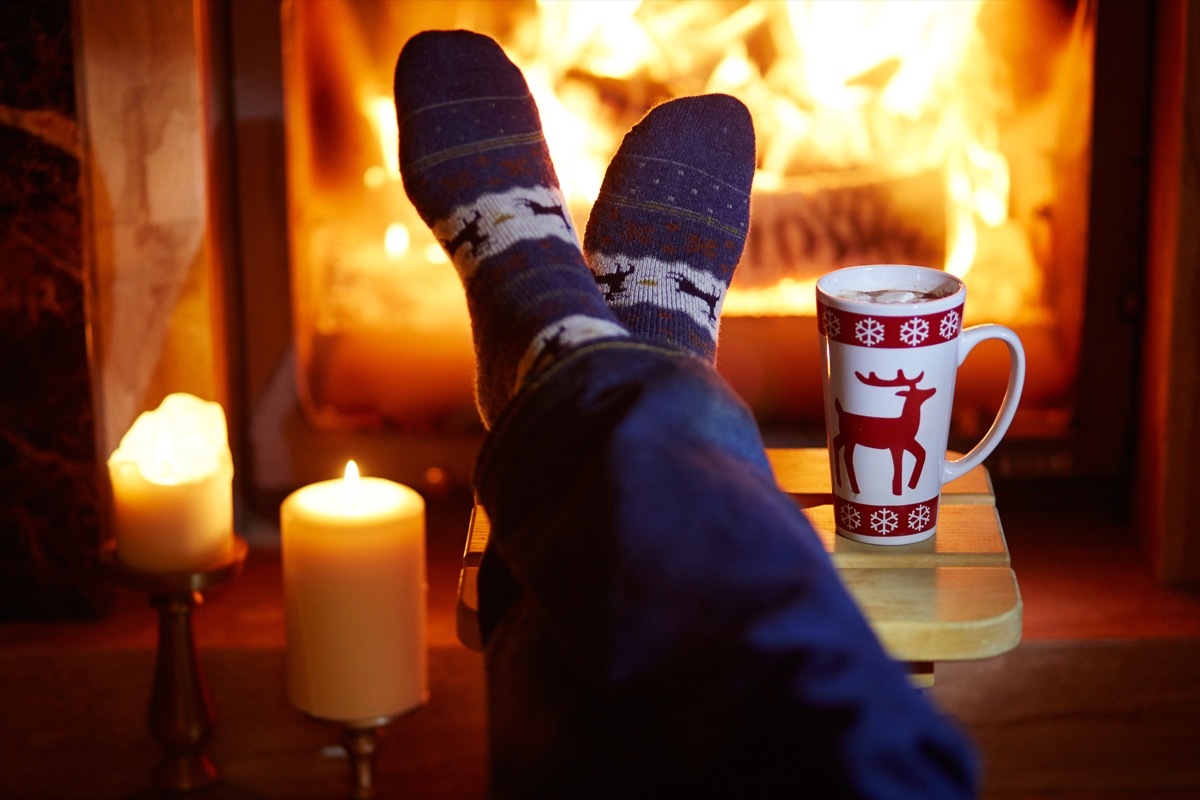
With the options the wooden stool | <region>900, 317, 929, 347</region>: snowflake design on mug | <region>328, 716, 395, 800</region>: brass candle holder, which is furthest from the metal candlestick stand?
<region>900, 317, 929, 347</region>: snowflake design on mug

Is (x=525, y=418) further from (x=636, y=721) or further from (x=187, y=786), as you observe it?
(x=187, y=786)

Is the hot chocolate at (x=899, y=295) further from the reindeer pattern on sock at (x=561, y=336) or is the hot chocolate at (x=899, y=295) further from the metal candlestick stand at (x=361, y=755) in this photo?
the metal candlestick stand at (x=361, y=755)

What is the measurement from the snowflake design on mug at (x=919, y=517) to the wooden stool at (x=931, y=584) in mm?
10

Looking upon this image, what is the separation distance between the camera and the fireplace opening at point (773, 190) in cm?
124

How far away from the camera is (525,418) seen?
1.78 feet

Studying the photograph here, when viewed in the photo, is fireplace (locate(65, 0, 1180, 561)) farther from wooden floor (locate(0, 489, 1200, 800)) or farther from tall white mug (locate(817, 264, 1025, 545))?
tall white mug (locate(817, 264, 1025, 545))

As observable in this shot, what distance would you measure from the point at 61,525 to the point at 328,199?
0.40 m

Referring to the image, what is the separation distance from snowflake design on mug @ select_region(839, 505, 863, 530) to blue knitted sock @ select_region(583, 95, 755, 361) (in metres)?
0.22

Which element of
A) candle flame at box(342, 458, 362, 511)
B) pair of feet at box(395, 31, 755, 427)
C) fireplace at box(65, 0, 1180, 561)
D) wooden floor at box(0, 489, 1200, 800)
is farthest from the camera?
fireplace at box(65, 0, 1180, 561)

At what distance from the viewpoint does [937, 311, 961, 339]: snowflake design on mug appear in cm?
60

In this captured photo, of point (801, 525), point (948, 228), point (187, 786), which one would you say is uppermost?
point (948, 228)

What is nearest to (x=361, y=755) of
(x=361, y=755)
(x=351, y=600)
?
(x=361, y=755)

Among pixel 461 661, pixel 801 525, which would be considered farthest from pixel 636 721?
pixel 461 661

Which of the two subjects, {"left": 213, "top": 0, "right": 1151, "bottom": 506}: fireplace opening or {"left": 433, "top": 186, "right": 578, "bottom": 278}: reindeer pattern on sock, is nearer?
{"left": 433, "top": 186, "right": 578, "bottom": 278}: reindeer pattern on sock
